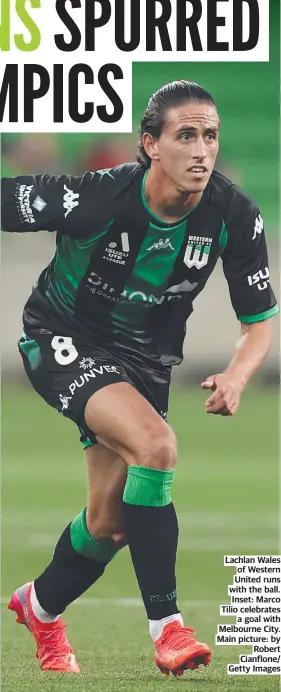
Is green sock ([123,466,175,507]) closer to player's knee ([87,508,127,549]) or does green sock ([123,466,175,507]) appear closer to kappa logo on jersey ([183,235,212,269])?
player's knee ([87,508,127,549])

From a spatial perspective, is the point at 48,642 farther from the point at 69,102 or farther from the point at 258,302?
the point at 69,102

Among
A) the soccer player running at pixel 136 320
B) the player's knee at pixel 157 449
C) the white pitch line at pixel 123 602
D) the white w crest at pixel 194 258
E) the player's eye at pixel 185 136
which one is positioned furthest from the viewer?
the white pitch line at pixel 123 602

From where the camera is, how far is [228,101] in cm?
1703

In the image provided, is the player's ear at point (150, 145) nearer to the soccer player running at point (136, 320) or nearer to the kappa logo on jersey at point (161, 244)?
the soccer player running at point (136, 320)

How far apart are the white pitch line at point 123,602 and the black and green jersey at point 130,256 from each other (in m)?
2.03

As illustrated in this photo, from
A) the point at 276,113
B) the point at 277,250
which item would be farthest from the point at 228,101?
the point at 277,250

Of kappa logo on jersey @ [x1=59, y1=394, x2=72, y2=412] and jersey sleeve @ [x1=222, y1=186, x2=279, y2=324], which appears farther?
jersey sleeve @ [x1=222, y1=186, x2=279, y2=324]

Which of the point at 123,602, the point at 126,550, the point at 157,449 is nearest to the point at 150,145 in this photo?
the point at 157,449

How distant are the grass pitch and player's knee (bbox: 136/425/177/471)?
682 mm

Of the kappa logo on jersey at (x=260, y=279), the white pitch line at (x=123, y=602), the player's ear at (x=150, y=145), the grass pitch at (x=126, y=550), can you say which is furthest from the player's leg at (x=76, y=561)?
the white pitch line at (x=123, y=602)

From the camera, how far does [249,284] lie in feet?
16.5

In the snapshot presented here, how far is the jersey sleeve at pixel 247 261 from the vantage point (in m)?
4.93

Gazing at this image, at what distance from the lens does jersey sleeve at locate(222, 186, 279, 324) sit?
4.93 metres

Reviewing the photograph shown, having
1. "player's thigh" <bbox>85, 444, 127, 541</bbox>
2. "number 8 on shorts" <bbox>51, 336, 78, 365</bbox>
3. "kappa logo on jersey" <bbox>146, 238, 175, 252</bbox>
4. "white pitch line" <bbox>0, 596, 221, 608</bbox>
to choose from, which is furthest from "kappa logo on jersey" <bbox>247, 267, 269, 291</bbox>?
"white pitch line" <bbox>0, 596, 221, 608</bbox>
